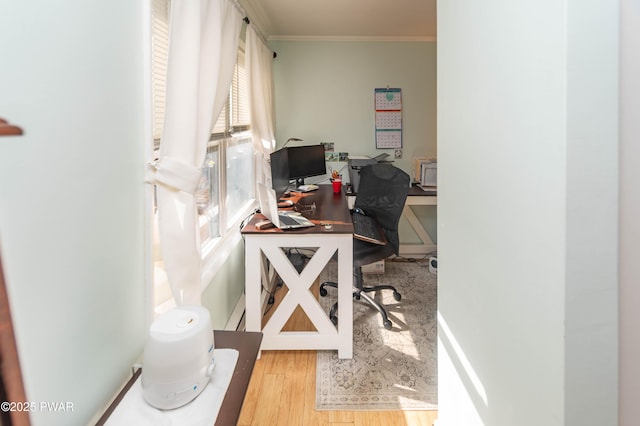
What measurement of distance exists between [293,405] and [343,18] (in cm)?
316

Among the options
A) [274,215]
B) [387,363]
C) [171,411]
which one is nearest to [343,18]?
[274,215]

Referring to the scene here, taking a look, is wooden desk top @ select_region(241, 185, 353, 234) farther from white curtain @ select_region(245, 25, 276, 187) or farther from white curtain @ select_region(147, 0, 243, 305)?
white curtain @ select_region(147, 0, 243, 305)

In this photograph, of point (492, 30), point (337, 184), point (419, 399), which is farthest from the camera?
point (337, 184)

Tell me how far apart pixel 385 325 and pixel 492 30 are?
2.08 meters

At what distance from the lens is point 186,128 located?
1.31 meters

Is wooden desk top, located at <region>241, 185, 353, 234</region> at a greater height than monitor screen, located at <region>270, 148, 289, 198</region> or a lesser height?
lesser

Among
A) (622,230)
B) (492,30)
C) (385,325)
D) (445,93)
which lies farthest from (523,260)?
(385,325)

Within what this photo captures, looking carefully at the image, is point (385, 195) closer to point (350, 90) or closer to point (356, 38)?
point (350, 90)

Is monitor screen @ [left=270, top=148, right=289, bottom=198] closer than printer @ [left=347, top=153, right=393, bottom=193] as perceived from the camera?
Yes

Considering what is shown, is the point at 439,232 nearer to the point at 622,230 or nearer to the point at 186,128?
the point at 622,230

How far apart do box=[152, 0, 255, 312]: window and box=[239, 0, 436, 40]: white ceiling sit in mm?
588

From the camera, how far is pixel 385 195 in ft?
9.89

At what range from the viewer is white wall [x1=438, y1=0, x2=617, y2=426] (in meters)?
0.73

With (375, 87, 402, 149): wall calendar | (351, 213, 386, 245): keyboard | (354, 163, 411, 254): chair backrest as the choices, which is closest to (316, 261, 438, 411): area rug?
(354, 163, 411, 254): chair backrest
